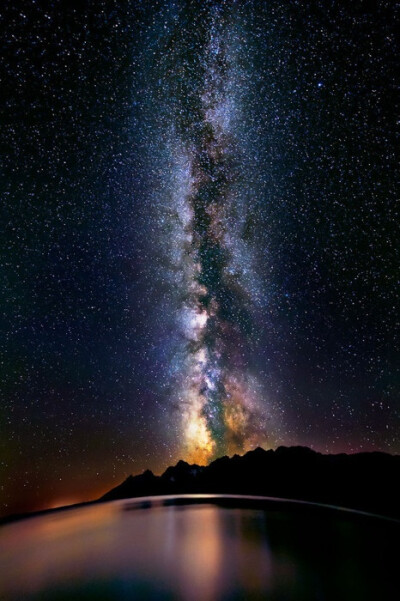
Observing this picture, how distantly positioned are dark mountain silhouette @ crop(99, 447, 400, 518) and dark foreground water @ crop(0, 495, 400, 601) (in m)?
5.38

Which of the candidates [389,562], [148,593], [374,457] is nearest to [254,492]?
[374,457]

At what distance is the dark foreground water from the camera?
459 centimetres

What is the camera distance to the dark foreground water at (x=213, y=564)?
4.59 m

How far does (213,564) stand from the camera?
614 centimetres

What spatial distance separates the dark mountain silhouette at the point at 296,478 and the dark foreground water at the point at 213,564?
17.7 feet

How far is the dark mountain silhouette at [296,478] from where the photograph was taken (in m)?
15.0

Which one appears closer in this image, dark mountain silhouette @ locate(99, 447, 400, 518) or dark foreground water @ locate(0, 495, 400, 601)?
dark foreground water @ locate(0, 495, 400, 601)

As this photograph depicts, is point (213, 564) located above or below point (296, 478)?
above

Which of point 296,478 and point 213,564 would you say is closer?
point 213,564

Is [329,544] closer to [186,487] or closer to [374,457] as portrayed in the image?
[374,457]

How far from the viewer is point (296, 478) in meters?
25.0

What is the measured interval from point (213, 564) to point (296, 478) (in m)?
22.4

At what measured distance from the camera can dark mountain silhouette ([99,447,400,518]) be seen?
49.3 feet

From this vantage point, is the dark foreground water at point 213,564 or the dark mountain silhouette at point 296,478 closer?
the dark foreground water at point 213,564
